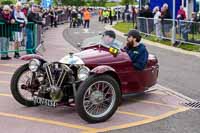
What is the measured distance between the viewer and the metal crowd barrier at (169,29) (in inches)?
805

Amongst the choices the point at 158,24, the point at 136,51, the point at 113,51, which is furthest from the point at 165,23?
the point at 113,51

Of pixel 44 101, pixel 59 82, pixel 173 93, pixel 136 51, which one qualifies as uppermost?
pixel 136 51

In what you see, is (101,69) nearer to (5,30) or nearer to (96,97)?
(96,97)

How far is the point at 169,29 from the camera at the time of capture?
22.8 meters

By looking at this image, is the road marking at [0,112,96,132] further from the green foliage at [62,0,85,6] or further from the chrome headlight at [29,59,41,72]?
the green foliage at [62,0,85,6]

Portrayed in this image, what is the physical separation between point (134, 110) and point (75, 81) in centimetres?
137

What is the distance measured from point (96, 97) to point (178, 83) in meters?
4.25

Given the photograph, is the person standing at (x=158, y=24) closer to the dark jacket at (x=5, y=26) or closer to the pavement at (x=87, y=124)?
the dark jacket at (x=5, y=26)

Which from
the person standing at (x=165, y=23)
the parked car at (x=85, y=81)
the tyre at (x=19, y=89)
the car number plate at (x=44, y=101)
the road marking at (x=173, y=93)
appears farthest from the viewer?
the person standing at (x=165, y=23)

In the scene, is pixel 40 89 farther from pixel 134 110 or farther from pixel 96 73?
pixel 134 110

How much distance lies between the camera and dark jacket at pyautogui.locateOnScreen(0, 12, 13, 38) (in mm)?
15977

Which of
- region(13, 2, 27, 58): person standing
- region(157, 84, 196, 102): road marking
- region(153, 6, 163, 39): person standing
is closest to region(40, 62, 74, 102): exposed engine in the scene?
region(157, 84, 196, 102): road marking

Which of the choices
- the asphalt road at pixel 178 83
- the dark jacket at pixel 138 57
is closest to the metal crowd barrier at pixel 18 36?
the asphalt road at pixel 178 83

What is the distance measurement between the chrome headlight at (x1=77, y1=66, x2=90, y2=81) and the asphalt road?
1141 mm
